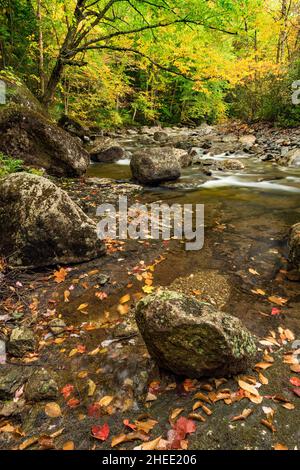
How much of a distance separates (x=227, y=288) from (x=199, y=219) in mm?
2857

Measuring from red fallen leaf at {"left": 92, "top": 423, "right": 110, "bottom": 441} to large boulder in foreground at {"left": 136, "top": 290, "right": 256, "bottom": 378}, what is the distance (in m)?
0.72

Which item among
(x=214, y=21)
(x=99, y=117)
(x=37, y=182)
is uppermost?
(x=214, y=21)

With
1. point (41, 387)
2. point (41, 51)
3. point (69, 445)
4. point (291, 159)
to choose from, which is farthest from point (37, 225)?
point (41, 51)

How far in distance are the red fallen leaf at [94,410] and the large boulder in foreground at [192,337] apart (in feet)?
2.17

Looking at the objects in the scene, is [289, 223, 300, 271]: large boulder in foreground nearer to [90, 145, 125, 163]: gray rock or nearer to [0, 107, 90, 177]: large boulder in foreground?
[0, 107, 90, 177]: large boulder in foreground

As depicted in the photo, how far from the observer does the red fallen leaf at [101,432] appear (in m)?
2.41

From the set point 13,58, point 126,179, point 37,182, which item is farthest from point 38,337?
point 13,58

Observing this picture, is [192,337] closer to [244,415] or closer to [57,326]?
[244,415]

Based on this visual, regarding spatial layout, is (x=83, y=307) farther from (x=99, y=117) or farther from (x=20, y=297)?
(x=99, y=117)

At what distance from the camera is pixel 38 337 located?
350 centimetres

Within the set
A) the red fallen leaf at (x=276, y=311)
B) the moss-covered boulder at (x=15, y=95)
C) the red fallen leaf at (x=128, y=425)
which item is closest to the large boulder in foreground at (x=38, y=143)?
the moss-covered boulder at (x=15, y=95)

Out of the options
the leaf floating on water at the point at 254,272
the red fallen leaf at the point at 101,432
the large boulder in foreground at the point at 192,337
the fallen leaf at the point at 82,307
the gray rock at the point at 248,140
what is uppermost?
the gray rock at the point at 248,140

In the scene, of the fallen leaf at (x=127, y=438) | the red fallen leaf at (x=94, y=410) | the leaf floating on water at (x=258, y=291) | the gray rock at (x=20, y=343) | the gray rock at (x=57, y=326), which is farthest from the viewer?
the leaf floating on water at (x=258, y=291)

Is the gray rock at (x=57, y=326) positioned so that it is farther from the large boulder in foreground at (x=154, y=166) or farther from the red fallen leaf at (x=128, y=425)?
the large boulder in foreground at (x=154, y=166)
